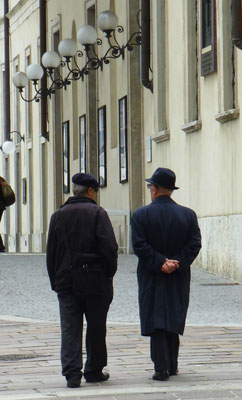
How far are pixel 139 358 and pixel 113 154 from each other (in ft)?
61.2

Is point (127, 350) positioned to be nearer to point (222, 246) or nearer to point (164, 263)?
point (164, 263)

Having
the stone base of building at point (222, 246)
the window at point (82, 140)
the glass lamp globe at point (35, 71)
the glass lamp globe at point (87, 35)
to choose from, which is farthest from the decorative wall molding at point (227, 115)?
the window at point (82, 140)

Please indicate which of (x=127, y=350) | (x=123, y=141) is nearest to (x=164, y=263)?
(x=127, y=350)

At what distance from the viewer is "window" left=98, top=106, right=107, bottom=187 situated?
30.2m

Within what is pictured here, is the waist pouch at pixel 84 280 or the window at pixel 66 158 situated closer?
the waist pouch at pixel 84 280

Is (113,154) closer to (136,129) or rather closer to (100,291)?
(136,129)

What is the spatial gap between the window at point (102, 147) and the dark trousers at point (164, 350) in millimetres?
20373

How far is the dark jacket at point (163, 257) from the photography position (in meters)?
9.73

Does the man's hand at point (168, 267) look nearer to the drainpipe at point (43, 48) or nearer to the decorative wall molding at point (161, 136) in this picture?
the decorative wall molding at point (161, 136)

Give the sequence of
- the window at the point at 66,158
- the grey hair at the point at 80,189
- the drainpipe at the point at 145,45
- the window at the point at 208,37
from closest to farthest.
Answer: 1. the grey hair at the point at 80,189
2. the window at the point at 208,37
3. the drainpipe at the point at 145,45
4. the window at the point at 66,158

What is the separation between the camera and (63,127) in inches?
1426

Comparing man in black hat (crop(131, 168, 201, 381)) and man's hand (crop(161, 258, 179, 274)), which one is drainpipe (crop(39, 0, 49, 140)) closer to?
man in black hat (crop(131, 168, 201, 381))

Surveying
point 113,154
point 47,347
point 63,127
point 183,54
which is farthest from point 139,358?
point 63,127

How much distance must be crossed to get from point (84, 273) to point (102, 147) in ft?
69.2
